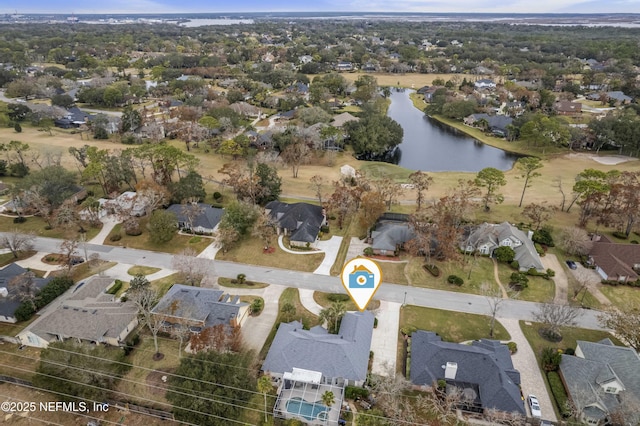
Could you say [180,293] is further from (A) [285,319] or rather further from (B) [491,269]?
(B) [491,269]

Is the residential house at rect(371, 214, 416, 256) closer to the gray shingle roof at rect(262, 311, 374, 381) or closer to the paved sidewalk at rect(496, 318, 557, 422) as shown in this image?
the paved sidewalk at rect(496, 318, 557, 422)

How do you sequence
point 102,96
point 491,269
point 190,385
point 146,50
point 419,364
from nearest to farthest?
point 190,385 → point 419,364 → point 491,269 → point 102,96 → point 146,50

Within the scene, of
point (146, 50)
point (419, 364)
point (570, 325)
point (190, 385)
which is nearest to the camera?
point (190, 385)

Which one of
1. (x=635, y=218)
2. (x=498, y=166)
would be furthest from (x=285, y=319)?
(x=498, y=166)

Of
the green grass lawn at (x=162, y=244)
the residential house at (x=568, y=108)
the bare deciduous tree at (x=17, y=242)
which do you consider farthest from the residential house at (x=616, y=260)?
the residential house at (x=568, y=108)

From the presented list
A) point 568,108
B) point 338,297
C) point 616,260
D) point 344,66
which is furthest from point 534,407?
point 344,66
